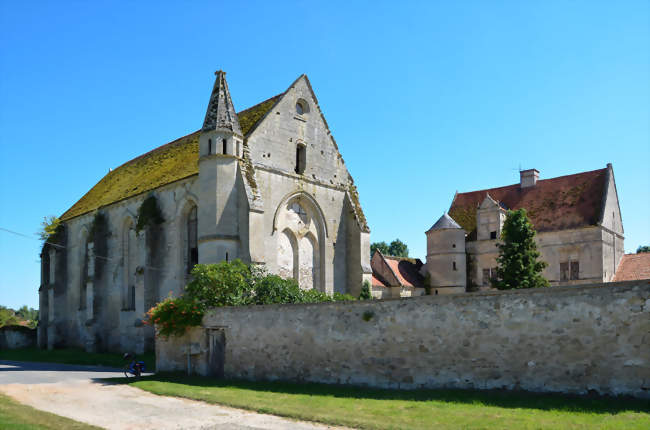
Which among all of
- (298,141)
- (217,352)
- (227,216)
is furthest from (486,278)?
(217,352)

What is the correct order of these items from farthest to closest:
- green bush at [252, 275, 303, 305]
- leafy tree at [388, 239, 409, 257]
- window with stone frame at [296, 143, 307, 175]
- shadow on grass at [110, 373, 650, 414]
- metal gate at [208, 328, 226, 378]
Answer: leafy tree at [388, 239, 409, 257] → window with stone frame at [296, 143, 307, 175] → green bush at [252, 275, 303, 305] → metal gate at [208, 328, 226, 378] → shadow on grass at [110, 373, 650, 414]

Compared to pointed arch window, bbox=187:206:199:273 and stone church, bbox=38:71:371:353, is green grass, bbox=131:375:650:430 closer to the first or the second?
stone church, bbox=38:71:371:353

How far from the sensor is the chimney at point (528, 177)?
136 feet

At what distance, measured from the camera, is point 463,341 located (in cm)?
1353

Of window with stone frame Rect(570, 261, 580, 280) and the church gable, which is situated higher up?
the church gable

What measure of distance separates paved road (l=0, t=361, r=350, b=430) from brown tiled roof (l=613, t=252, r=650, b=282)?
99.8 feet

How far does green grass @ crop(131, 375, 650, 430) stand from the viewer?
9852 millimetres

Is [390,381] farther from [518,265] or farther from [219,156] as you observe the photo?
[518,265]

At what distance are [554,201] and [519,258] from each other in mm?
8286

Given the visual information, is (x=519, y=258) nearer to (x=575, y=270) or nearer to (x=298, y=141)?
(x=575, y=270)

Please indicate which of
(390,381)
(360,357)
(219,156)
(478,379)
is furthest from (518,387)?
(219,156)

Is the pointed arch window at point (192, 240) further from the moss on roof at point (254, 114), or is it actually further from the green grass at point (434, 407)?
the green grass at point (434, 407)

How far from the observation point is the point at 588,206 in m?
36.4

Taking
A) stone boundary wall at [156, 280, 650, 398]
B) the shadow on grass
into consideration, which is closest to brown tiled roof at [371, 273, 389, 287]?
stone boundary wall at [156, 280, 650, 398]
